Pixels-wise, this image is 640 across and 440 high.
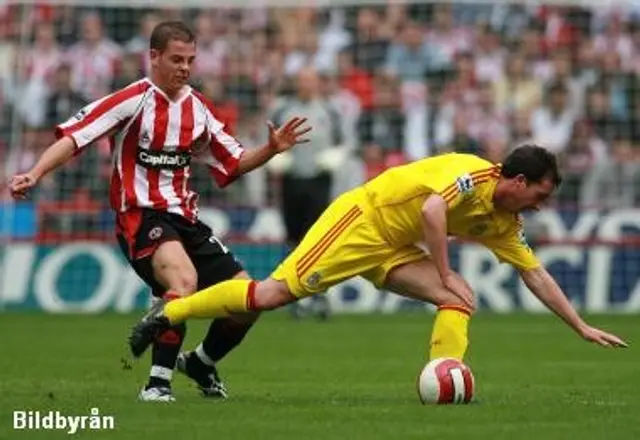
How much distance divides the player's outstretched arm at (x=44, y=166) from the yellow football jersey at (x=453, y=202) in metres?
1.78

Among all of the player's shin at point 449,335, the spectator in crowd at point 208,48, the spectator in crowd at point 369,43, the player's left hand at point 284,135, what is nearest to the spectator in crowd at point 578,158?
the spectator in crowd at point 369,43

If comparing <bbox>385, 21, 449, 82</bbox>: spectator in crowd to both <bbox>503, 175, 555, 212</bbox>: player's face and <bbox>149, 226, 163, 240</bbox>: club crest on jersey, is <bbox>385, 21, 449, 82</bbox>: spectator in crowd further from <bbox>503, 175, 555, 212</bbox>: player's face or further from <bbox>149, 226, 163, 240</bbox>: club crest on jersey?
<bbox>503, 175, 555, 212</bbox>: player's face

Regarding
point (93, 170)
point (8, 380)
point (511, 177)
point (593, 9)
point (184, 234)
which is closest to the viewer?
point (511, 177)

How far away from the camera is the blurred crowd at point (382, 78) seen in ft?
79.5

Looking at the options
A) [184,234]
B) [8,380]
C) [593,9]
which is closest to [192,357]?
[184,234]

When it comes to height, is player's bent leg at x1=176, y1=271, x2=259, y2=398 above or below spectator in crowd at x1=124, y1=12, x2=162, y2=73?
below

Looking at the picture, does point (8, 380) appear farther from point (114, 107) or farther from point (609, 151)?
point (609, 151)

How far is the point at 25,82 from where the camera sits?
24766 mm

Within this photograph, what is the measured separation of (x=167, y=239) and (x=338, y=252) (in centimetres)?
103

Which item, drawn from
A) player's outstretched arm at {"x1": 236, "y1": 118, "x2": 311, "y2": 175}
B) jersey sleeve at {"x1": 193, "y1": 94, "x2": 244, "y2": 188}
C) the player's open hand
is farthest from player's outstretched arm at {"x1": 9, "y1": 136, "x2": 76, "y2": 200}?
the player's open hand

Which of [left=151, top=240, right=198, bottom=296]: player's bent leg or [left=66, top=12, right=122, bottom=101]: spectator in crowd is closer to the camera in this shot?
[left=151, top=240, right=198, bottom=296]: player's bent leg

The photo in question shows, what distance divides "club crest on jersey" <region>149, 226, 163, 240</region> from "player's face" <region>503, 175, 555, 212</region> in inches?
81.3

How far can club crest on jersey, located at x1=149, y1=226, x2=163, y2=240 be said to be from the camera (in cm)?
1120

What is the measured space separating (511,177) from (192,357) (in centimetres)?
235
